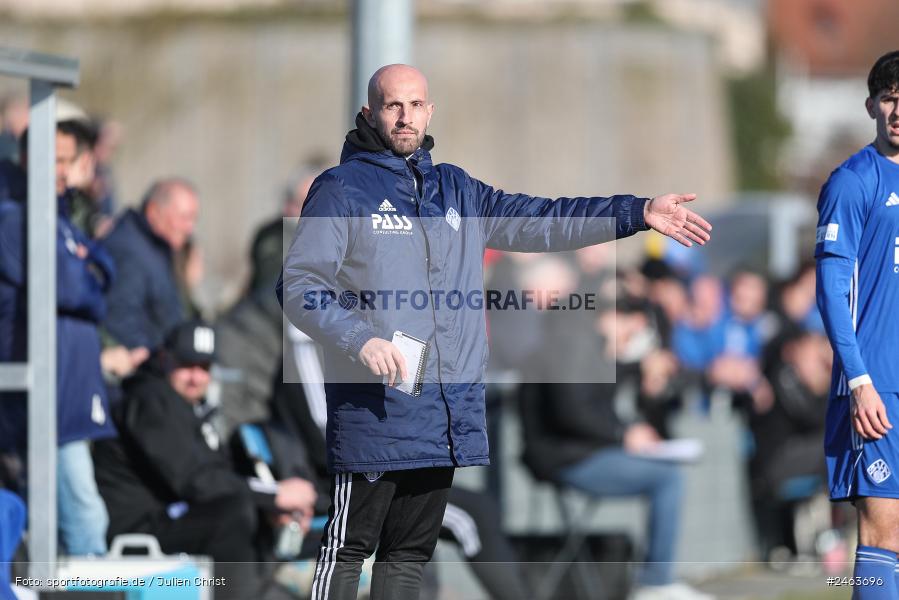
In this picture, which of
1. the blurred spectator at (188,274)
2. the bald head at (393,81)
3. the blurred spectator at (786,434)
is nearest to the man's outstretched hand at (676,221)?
the bald head at (393,81)

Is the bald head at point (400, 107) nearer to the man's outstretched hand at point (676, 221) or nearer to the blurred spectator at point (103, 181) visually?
the man's outstretched hand at point (676, 221)

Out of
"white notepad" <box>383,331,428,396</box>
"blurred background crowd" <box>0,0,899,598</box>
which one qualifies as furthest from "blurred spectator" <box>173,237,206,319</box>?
"white notepad" <box>383,331,428,396</box>

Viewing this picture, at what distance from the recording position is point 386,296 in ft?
17.3

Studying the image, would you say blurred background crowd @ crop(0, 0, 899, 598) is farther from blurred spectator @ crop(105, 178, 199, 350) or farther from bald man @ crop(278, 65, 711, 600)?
bald man @ crop(278, 65, 711, 600)

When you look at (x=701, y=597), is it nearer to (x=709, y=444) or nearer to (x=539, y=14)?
(x=709, y=444)

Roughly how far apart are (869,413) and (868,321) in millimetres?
401

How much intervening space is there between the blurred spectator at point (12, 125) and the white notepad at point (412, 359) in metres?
3.27

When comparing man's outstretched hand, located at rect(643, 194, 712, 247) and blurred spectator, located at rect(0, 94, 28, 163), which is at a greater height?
blurred spectator, located at rect(0, 94, 28, 163)

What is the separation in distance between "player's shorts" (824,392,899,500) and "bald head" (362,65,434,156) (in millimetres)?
1846

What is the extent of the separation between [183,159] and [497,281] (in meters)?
22.8

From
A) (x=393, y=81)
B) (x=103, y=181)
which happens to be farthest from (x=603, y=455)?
(x=393, y=81)

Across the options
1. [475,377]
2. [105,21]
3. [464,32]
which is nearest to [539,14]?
[464,32]

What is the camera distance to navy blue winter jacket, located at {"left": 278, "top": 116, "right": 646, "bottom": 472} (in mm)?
5184

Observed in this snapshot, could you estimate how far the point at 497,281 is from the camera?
10211mm
